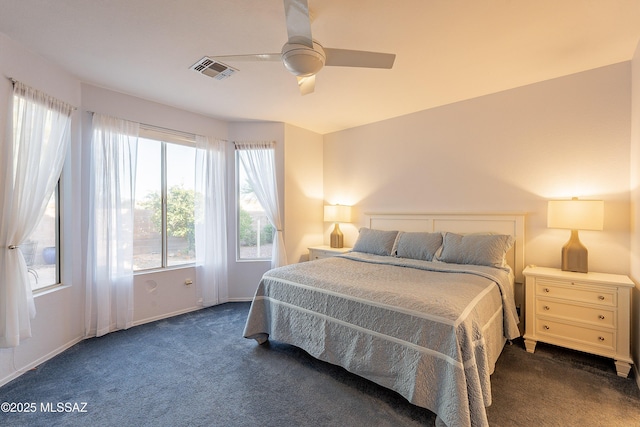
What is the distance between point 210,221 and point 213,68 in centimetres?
198

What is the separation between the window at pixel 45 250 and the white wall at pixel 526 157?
3655 millimetres

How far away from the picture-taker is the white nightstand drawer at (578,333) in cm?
214

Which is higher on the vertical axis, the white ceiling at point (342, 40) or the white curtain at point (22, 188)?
the white ceiling at point (342, 40)

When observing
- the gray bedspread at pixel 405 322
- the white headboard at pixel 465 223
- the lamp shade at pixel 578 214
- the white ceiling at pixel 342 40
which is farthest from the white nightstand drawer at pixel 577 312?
the white ceiling at pixel 342 40

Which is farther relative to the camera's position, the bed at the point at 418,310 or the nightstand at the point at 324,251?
the nightstand at the point at 324,251

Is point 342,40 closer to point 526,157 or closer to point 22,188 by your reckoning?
point 526,157

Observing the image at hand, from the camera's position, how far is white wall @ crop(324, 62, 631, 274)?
2463mm

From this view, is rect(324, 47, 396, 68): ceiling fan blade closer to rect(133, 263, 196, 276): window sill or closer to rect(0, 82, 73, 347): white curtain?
rect(0, 82, 73, 347): white curtain

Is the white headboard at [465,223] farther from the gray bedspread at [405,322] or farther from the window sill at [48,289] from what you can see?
the window sill at [48,289]

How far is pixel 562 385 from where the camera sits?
1997 millimetres

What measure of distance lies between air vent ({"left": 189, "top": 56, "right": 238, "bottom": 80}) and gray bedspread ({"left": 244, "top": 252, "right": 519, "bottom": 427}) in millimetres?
1943

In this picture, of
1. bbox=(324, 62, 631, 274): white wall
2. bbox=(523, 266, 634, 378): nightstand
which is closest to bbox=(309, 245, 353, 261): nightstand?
bbox=(324, 62, 631, 274): white wall

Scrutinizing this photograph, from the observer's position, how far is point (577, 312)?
2.26 meters

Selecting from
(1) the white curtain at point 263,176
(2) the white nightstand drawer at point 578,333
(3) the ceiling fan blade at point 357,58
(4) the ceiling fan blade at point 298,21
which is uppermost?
(4) the ceiling fan blade at point 298,21
